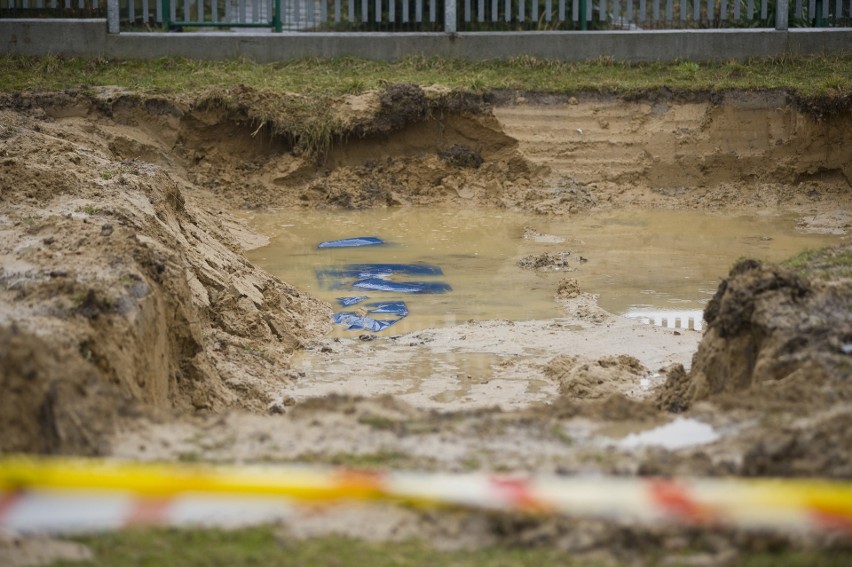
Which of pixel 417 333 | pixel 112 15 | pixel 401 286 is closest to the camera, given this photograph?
pixel 417 333

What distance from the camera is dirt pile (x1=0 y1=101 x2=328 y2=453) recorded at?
460cm

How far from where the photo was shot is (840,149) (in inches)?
553

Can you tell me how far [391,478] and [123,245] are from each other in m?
3.47

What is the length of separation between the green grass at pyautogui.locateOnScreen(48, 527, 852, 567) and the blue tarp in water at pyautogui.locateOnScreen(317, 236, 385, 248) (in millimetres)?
8021

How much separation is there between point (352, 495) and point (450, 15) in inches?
496

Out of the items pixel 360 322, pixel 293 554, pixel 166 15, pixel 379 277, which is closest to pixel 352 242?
pixel 379 277

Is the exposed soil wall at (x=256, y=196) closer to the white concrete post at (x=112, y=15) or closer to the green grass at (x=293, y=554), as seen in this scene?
the green grass at (x=293, y=554)

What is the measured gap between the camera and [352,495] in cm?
409

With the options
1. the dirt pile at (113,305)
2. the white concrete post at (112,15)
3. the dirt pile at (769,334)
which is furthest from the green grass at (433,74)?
the dirt pile at (769,334)

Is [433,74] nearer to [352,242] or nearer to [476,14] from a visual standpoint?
[476,14]

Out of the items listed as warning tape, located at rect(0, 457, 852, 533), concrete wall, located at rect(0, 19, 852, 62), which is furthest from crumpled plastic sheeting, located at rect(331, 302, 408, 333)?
concrete wall, located at rect(0, 19, 852, 62)

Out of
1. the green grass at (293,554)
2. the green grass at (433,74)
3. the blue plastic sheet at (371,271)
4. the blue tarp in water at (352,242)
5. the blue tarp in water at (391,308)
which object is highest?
the green grass at (433,74)

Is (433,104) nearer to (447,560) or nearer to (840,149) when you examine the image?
(840,149)

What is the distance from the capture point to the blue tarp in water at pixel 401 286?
33.2 feet
